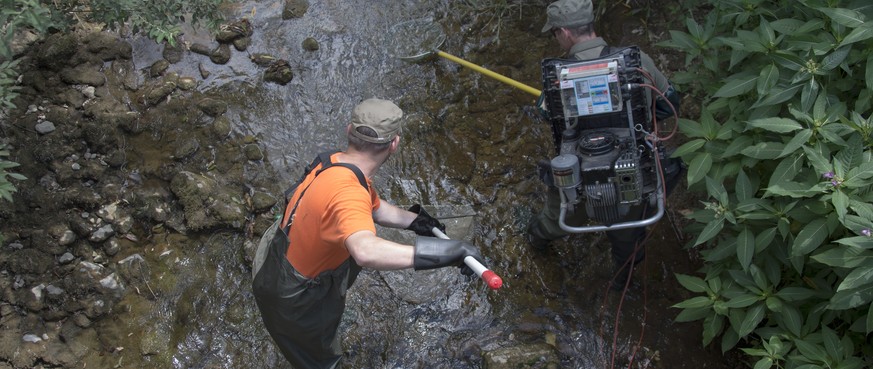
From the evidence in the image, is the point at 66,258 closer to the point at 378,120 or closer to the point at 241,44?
the point at 241,44

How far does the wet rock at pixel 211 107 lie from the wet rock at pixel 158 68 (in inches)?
15.8

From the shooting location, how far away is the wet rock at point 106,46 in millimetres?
5129

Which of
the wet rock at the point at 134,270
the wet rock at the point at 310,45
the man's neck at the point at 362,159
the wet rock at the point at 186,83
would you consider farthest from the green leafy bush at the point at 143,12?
the man's neck at the point at 362,159

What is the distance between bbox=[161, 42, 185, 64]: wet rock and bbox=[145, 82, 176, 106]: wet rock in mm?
242

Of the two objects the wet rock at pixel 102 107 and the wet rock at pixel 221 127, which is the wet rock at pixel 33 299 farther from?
the wet rock at pixel 221 127

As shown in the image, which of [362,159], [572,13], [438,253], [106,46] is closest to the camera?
[438,253]

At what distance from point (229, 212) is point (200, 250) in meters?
0.30

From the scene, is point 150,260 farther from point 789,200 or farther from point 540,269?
point 789,200

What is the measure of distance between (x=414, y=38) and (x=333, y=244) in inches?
117

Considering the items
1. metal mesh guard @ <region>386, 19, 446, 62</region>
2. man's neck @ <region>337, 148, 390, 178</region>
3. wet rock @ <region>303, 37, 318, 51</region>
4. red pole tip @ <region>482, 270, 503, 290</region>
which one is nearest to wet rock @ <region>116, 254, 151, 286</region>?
wet rock @ <region>303, 37, 318, 51</region>

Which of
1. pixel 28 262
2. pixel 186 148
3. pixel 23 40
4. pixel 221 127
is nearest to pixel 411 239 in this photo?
pixel 221 127

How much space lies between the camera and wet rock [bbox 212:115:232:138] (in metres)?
4.98

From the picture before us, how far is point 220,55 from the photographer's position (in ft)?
17.3

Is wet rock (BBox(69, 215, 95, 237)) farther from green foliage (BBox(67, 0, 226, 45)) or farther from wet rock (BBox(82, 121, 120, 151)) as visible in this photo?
green foliage (BBox(67, 0, 226, 45))
